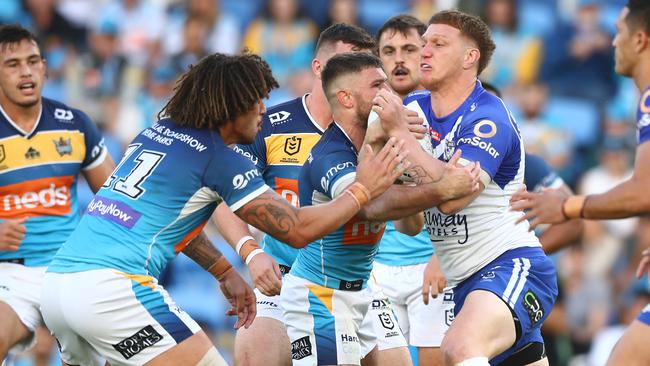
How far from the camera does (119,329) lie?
6.98 m

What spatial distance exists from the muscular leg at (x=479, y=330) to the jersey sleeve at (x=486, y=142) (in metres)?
0.83

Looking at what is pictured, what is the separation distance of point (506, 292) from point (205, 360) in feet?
6.45

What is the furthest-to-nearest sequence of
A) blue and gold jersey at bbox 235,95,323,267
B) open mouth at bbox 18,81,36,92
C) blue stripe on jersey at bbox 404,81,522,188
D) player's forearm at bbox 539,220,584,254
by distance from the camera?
player's forearm at bbox 539,220,584,254 < open mouth at bbox 18,81,36,92 < blue and gold jersey at bbox 235,95,323,267 < blue stripe on jersey at bbox 404,81,522,188

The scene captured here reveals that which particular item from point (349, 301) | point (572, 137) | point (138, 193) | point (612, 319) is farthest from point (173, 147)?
point (572, 137)

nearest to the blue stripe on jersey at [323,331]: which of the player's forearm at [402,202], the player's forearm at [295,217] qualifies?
the player's forearm at [402,202]

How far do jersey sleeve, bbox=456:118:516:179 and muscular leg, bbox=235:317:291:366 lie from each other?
1995 millimetres

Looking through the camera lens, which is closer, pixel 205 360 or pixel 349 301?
pixel 205 360

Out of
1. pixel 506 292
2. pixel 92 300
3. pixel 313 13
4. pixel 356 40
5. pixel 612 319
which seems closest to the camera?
pixel 92 300

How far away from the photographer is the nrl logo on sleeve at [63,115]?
9.82m

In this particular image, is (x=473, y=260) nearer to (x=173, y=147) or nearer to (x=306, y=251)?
(x=306, y=251)

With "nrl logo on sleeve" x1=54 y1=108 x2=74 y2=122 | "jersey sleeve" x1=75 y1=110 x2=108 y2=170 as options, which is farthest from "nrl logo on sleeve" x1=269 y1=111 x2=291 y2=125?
"nrl logo on sleeve" x1=54 y1=108 x2=74 y2=122

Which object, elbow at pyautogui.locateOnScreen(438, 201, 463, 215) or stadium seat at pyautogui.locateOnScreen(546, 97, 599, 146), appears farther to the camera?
stadium seat at pyautogui.locateOnScreen(546, 97, 599, 146)

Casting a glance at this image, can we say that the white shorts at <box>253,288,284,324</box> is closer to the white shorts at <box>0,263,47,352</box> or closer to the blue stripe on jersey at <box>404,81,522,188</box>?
the blue stripe on jersey at <box>404,81,522,188</box>

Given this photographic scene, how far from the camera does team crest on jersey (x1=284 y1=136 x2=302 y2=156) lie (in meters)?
8.91
